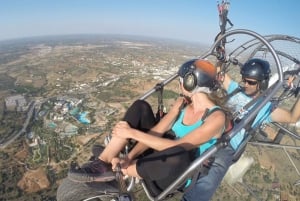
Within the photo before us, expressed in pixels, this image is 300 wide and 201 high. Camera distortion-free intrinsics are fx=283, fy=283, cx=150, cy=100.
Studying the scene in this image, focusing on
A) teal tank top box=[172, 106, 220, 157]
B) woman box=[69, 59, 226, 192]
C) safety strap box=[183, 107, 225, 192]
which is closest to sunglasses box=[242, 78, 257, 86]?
woman box=[69, 59, 226, 192]

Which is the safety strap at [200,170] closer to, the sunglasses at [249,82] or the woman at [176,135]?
the woman at [176,135]

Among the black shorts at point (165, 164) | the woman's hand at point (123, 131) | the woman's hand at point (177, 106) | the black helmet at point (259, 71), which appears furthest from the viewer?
the black helmet at point (259, 71)

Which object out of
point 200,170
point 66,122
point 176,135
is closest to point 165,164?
point 200,170

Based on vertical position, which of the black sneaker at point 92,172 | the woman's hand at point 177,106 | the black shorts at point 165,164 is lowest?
the black sneaker at point 92,172

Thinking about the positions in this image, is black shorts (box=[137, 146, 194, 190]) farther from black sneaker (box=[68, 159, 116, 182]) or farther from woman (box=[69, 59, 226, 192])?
black sneaker (box=[68, 159, 116, 182])

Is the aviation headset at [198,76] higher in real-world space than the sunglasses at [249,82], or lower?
higher

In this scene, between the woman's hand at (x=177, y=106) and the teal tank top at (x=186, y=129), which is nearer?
the teal tank top at (x=186, y=129)

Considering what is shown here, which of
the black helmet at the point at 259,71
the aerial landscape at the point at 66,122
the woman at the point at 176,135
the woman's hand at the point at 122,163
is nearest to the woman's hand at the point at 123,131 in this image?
the woman at the point at 176,135
